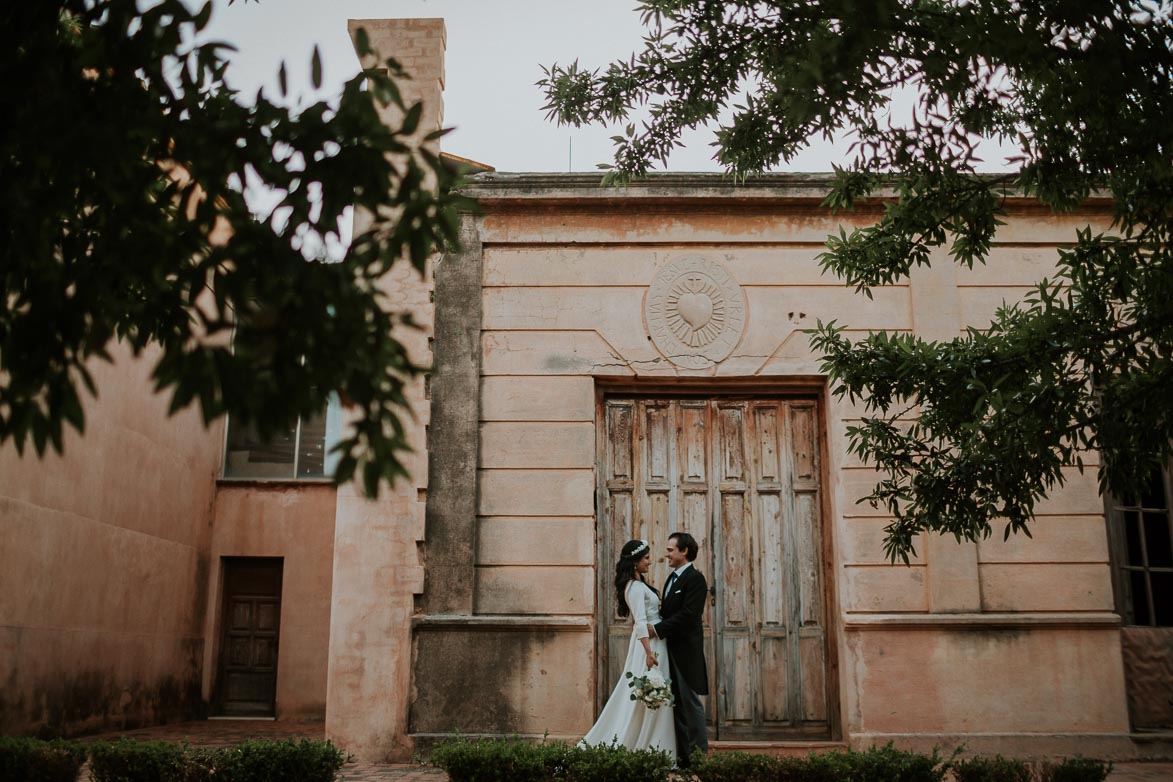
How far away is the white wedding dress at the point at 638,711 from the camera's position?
8.43m

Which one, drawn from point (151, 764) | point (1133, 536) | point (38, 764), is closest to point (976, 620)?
point (1133, 536)

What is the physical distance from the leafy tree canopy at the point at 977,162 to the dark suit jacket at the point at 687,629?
2.25 metres

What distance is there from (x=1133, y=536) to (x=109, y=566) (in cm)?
1188

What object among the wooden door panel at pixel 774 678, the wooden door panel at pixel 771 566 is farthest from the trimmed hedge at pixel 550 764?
the wooden door panel at pixel 771 566

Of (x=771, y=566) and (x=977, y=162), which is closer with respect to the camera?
(x=977, y=162)

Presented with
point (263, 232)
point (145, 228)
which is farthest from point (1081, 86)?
point (145, 228)

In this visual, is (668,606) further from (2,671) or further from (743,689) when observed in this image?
(2,671)

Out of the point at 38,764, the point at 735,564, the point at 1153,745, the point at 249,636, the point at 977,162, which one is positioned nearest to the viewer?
the point at 977,162

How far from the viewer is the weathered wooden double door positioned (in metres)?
9.84

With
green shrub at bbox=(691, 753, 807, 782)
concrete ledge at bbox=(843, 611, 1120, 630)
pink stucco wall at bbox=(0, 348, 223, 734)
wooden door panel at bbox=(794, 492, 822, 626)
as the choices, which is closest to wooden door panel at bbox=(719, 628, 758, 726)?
wooden door panel at bbox=(794, 492, 822, 626)

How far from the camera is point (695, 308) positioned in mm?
10281

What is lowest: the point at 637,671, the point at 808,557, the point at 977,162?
the point at 637,671

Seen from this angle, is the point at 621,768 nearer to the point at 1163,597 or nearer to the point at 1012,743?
the point at 1012,743

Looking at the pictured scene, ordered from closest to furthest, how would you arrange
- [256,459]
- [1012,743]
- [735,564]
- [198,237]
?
[198,237] < [1012,743] < [735,564] < [256,459]
